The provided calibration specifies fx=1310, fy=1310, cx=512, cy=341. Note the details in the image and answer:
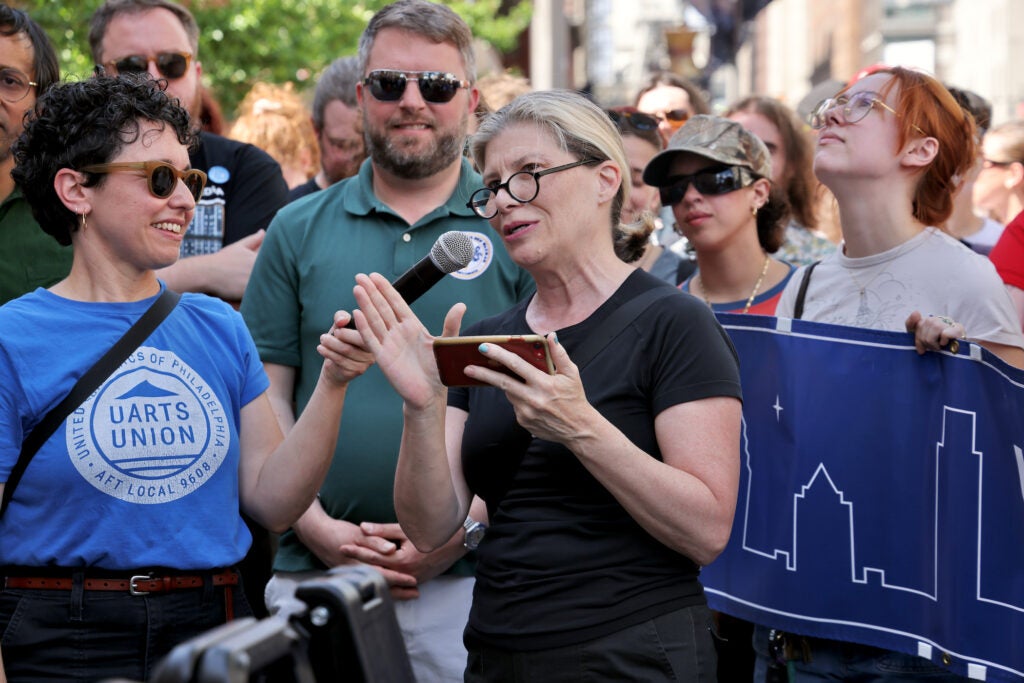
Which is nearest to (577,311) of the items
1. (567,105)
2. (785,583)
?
(567,105)

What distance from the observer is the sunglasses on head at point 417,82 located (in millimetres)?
4555

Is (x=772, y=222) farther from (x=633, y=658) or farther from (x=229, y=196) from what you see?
(x=633, y=658)

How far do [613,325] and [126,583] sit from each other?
1408 mm

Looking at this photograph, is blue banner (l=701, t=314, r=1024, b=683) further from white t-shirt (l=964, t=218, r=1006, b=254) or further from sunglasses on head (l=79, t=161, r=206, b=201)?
white t-shirt (l=964, t=218, r=1006, b=254)

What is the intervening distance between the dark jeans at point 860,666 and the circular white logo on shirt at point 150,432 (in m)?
2.01

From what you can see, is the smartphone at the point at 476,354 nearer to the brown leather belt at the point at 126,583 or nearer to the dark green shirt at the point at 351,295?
the brown leather belt at the point at 126,583

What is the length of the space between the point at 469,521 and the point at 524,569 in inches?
17.4

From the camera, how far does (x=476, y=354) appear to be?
306 cm

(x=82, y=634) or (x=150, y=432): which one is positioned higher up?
(x=150, y=432)

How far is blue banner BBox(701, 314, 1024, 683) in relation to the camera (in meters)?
3.83

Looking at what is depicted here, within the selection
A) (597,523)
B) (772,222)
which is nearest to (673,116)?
(772,222)

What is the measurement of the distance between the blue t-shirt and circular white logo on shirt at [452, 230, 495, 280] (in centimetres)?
111

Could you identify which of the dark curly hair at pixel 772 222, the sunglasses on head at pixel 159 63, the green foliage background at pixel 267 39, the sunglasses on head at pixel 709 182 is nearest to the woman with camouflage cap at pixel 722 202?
the sunglasses on head at pixel 709 182

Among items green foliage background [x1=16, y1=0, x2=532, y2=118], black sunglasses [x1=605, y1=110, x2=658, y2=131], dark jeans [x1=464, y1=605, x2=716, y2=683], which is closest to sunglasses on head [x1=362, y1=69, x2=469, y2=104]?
black sunglasses [x1=605, y1=110, x2=658, y2=131]
